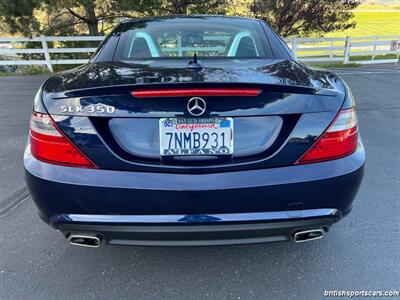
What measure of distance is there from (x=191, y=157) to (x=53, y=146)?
74 centimetres

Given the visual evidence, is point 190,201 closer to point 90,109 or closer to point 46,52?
point 90,109

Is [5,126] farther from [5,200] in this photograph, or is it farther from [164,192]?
[164,192]

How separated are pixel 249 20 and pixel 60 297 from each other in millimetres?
2673

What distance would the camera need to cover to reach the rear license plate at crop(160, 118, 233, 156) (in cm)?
179

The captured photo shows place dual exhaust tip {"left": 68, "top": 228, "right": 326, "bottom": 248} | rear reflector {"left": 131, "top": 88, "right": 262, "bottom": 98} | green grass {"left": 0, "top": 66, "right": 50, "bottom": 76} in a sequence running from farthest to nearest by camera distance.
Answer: green grass {"left": 0, "top": 66, "right": 50, "bottom": 76} → dual exhaust tip {"left": 68, "top": 228, "right": 326, "bottom": 248} → rear reflector {"left": 131, "top": 88, "right": 262, "bottom": 98}

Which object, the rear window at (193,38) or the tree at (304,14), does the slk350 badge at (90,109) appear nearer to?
the rear window at (193,38)

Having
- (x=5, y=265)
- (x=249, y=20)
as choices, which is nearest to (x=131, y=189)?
(x=5, y=265)

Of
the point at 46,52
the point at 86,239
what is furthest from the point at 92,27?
the point at 86,239

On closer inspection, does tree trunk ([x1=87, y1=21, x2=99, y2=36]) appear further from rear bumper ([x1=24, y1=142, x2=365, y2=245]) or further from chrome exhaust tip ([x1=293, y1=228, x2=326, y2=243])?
chrome exhaust tip ([x1=293, y1=228, x2=326, y2=243])

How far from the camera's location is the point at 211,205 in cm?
184

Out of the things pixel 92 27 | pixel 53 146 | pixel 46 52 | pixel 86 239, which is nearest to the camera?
pixel 53 146

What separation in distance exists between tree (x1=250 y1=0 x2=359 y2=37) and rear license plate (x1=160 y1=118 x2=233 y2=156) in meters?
16.1

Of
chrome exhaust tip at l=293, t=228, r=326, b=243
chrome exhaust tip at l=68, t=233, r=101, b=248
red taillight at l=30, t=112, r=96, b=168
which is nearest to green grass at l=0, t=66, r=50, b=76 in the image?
red taillight at l=30, t=112, r=96, b=168

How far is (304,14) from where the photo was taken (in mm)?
16844
